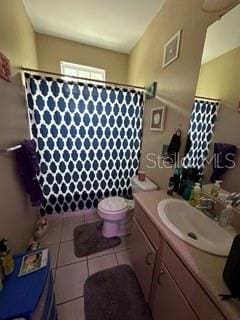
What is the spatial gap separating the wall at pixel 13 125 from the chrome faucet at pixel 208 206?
1.46m

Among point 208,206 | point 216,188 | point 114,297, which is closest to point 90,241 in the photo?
point 114,297

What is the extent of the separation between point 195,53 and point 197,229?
4.25 feet

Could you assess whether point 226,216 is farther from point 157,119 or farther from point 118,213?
point 157,119

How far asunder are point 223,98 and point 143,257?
1261 mm

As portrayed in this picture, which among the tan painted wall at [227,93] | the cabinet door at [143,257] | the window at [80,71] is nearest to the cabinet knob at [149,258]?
the cabinet door at [143,257]

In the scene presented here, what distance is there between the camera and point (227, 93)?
3.06 ft

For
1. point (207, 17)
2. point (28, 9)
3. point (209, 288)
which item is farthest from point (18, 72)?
point (209, 288)

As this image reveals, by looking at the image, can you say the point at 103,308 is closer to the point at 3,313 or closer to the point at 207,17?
the point at 3,313

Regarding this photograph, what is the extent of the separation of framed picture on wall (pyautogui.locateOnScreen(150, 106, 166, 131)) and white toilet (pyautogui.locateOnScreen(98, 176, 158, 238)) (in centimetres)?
66

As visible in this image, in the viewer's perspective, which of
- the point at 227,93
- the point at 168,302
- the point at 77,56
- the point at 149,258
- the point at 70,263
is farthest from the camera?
the point at 77,56

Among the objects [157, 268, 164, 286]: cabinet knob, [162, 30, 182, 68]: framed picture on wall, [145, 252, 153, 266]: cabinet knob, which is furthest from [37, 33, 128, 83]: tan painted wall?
[157, 268, 164, 286]: cabinet knob

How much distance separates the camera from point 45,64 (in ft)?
7.50

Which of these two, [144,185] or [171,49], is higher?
[171,49]

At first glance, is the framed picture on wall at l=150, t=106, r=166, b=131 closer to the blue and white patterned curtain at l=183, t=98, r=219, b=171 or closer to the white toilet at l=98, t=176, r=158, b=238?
the blue and white patterned curtain at l=183, t=98, r=219, b=171
